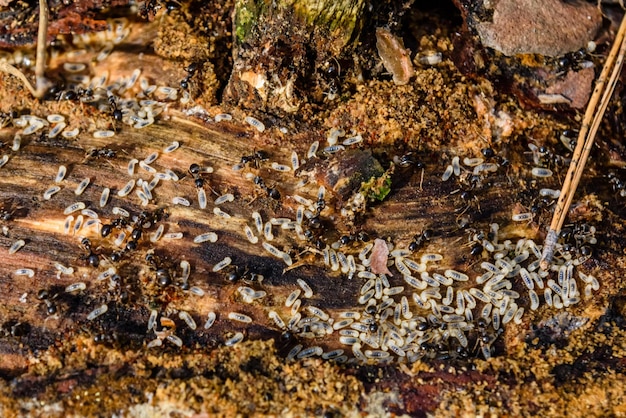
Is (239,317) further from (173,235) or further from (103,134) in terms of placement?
(103,134)

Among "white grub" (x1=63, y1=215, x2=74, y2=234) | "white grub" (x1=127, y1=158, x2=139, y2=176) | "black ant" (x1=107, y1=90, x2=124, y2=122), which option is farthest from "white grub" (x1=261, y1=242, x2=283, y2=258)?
"black ant" (x1=107, y1=90, x2=124, y2=122)

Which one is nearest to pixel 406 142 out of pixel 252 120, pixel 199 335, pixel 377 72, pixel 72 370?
pixel 377 72

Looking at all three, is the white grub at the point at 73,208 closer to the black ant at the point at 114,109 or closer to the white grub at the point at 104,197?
the white grub at the point at 104,197

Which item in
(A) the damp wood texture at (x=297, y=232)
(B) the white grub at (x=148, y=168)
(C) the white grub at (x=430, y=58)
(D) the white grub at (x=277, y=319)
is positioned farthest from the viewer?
(C) the white grub at (x=430, y=58)

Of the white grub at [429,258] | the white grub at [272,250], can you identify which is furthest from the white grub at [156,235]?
the white grub at [429,258]

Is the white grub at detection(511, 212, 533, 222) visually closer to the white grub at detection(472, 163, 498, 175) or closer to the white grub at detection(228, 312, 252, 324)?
the white grub at detection(472, 163, 498, 175)

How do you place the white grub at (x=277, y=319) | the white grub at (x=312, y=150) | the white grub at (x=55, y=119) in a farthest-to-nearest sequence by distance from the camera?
the white grub at (x=55, y=119)
the white grub at (x=312, y=150)
the white grub at (x=277, y=319)
